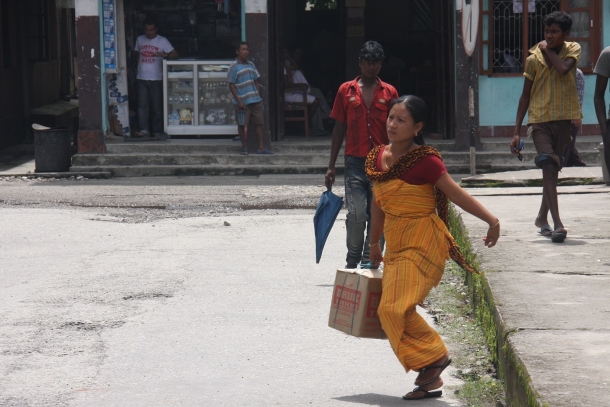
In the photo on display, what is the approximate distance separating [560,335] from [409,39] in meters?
18.4

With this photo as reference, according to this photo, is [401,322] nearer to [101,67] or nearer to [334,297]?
[334,297]

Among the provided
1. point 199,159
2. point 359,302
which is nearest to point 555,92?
point 359,302

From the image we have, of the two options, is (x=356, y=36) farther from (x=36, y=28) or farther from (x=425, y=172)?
(x=425, y=172)

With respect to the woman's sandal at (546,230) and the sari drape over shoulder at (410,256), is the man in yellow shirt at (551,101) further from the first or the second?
the sari drape over shoulder at (410,256)

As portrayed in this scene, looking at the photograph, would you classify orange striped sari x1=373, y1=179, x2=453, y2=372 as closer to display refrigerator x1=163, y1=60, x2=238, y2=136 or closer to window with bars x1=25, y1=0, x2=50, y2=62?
display refrigerator x1=163, y1=60, x2=238, y2=136

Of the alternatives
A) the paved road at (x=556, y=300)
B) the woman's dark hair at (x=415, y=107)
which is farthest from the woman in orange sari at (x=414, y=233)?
the paved road at (x=556, y=300)

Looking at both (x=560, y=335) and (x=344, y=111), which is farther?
(x=344, y=111)

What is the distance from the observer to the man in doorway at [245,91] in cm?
1578

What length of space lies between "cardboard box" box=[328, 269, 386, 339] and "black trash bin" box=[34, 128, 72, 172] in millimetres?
11530

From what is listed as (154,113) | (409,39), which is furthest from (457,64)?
(409,39)

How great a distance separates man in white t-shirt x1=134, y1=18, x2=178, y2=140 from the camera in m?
17.1

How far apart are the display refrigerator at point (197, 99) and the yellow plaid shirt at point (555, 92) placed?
31.3 feet

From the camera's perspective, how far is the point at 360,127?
749cm

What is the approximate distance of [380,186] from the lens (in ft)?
16.6
